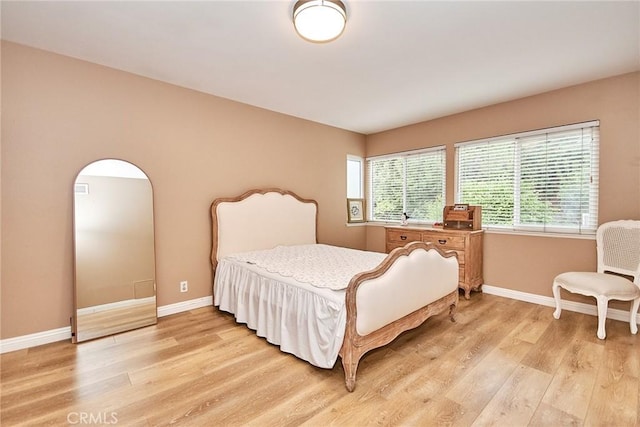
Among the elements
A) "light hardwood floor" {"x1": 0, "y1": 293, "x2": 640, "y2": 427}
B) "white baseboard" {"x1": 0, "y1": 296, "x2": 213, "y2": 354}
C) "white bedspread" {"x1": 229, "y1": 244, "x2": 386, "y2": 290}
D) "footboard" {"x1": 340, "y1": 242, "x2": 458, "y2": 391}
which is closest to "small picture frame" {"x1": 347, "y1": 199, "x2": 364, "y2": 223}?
"white bedspread" {"x1": 229, "y1": 244, "x2": 386, "y2": 290}

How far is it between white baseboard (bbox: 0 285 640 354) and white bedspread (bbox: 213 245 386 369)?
323 mm

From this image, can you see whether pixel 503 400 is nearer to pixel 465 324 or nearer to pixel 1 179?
pixel 465 324

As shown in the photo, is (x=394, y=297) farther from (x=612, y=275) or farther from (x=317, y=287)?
(x=612, y=275)

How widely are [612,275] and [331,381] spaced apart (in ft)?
9.48

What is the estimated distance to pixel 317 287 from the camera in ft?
7.19

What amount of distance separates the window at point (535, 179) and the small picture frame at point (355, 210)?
170 centimetres

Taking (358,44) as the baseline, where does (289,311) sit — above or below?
below

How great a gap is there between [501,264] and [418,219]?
4.40ft

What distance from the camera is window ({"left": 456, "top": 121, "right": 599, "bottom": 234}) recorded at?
3191 mm

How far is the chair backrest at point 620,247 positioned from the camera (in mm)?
2771

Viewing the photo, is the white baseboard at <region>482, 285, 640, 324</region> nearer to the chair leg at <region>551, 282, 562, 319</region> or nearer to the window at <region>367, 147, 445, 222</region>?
the chair leg at <region>551, 282, 562, 319</region>

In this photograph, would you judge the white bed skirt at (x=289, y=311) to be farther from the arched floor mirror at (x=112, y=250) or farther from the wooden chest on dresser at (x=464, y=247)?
the wooden chest on dresser at (x=464, y=247)

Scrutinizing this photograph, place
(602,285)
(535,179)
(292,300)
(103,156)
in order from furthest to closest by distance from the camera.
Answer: (535,179) < (103,156) < (602,285) < (292,300)

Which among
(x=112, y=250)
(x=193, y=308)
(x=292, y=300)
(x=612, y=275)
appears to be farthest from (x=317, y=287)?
(x=612, y=275)
